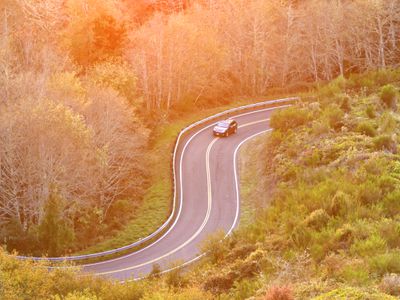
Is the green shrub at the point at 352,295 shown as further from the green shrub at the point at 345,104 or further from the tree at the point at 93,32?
the tree at the point at 93,32

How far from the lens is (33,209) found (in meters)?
41.9

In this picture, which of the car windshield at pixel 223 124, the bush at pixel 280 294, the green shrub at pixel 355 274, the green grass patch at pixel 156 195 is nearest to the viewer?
the bush at pixel 280 294

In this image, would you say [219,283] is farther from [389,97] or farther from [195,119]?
[195,119]

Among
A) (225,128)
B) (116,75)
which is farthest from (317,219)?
(116,75)

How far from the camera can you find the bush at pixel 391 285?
18359mm

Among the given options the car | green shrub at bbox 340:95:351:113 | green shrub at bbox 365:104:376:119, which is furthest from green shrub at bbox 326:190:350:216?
the car

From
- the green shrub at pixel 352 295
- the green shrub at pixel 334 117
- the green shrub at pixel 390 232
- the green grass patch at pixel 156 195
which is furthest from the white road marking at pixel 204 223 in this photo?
the green shrub at pixel 352 295

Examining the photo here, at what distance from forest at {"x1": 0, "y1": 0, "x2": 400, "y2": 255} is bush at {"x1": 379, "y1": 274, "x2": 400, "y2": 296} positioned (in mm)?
24692

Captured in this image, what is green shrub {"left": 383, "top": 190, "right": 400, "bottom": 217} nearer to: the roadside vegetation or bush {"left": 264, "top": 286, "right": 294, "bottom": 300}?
the roadside vegetation

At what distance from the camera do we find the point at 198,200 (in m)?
47.8

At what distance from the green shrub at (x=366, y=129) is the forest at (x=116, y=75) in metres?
20.0

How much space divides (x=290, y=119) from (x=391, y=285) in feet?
107


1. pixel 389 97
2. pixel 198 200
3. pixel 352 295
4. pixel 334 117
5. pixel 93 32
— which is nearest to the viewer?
pixel 352 295

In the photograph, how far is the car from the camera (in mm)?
57156
